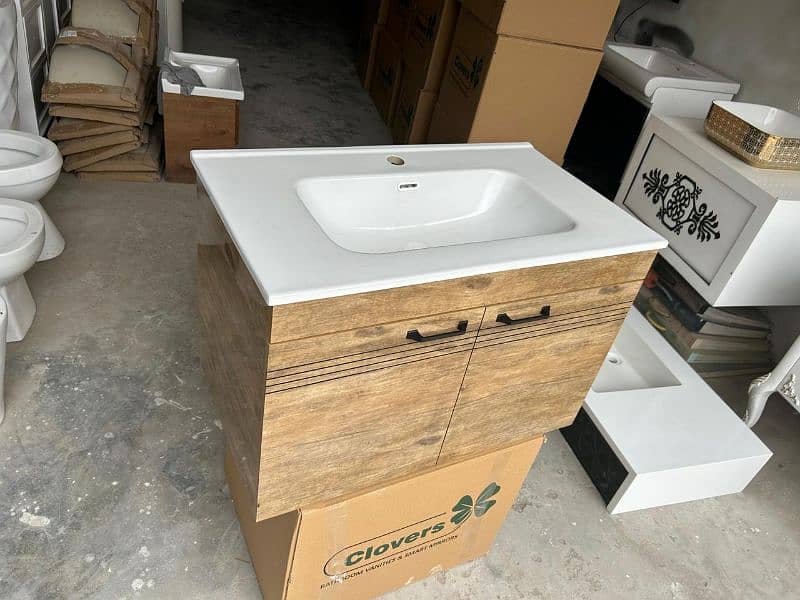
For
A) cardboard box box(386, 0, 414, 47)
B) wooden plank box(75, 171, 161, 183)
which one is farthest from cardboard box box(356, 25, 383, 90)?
wooden plank box(75, 171, 161, 183)

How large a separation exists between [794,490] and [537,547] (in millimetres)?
1002

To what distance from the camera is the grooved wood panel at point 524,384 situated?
1.17 meters

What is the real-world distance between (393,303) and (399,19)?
3.24 metres

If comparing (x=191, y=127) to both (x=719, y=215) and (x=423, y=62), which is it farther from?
(x=719, y=215)

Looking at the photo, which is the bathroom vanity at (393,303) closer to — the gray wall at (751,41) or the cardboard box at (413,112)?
the gray wall at (751,41)

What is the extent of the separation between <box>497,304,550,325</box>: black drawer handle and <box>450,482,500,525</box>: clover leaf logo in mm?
472

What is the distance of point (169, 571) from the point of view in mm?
1462

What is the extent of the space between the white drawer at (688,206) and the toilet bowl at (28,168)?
6.87ft

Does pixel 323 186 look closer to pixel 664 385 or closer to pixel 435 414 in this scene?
pixel 435 414

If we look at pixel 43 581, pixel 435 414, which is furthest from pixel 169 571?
pixel 435 414

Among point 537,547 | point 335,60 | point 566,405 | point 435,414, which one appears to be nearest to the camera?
point 435,414

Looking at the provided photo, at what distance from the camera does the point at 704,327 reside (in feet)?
7.63

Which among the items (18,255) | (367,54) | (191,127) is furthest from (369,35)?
(18,255)

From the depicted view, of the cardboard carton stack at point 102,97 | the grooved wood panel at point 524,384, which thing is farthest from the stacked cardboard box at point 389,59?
the grooved wood panel at point 524,384
